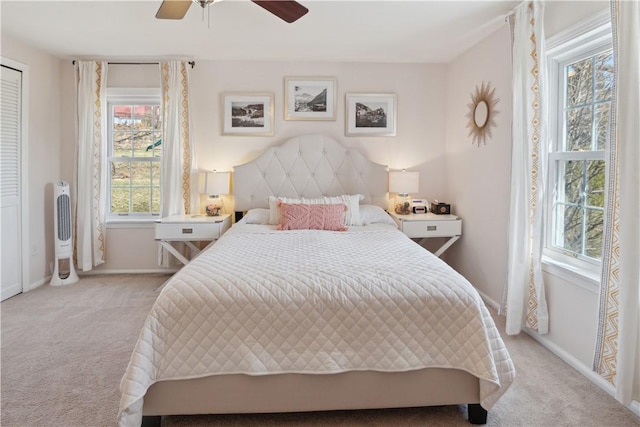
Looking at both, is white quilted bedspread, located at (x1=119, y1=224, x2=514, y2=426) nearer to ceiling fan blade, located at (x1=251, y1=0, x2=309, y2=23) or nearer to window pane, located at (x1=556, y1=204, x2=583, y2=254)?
window pane, located at (x1=556, y1=204, x2=583, y2=254)

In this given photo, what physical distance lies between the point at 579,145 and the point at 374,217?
6.13 ft

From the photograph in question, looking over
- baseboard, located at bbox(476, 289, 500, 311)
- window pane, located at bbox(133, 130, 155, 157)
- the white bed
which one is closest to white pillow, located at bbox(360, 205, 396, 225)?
baseboard, located at bbox(476, 289, 500, 311)

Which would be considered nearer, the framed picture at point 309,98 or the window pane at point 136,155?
Result: the framed picture at point 309,98

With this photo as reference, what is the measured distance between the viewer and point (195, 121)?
4586 mm

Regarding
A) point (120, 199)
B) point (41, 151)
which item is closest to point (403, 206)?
point (120, 199)

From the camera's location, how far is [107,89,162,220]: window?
4.78m

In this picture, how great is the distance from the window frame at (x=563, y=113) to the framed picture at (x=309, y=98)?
2.23 m

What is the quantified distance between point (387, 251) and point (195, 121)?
2.83 meters

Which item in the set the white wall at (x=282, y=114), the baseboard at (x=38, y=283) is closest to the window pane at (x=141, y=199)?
the white wall at (x=282, y=114)

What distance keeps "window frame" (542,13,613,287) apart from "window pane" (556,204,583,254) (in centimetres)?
4

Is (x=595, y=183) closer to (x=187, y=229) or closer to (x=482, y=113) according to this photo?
(x=482, y=113)

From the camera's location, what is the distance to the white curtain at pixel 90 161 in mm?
4477

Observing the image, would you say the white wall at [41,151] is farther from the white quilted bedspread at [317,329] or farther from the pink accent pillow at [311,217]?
the white quilted bedspread at [317,329]

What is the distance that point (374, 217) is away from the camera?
13.6 feet
